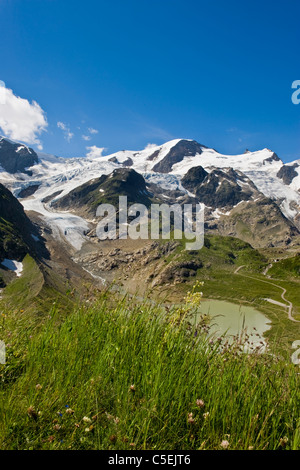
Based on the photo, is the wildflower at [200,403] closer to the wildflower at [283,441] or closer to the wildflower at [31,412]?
the wildflower at [283,441]

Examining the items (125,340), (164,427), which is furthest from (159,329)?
(164,427)

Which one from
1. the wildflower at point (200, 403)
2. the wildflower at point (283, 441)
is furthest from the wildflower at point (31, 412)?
the wildflower at point (283, 441)

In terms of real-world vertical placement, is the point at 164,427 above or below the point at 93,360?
below

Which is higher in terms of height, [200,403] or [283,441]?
[200,403]

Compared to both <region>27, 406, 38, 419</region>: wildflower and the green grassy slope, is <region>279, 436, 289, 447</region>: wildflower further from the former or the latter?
<region>27, 406, 38, 419</region>: wildflower

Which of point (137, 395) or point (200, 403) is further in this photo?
point (137, 395)

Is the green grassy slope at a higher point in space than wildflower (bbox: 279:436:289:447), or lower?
higher

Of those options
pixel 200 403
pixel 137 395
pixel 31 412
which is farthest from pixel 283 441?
pixel 31 412

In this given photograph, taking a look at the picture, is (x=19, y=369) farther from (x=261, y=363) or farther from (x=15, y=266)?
(x=15, y=266)

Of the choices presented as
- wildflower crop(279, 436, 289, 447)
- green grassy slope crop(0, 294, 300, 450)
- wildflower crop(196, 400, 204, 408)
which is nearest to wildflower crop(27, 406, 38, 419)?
green grassy slope crop(0, 294, 300, 450)

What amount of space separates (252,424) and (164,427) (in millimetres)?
1039

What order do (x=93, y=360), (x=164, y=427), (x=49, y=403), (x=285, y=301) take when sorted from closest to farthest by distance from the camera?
(x=164, y=427) < (x=49, y=403) < (x=93, y=360) < (x=285, y=301)

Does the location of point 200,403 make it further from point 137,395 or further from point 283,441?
point 283,441

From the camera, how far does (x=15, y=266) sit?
197500 millimetres
